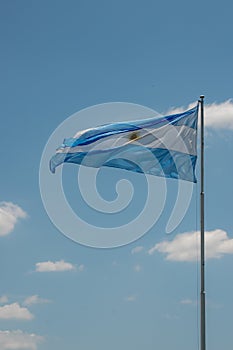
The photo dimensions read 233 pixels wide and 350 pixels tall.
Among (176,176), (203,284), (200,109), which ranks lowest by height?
(203,284)

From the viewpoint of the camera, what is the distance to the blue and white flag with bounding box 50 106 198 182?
43.4 meters

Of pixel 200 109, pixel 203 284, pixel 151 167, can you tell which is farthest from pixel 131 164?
pixel 203 284

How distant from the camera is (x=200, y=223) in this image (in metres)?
39.8

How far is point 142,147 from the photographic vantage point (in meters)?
44.1

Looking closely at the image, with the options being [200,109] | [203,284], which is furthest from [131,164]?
[203,284]

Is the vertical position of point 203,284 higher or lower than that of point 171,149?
lower

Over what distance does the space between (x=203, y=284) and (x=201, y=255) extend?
141 centimetres

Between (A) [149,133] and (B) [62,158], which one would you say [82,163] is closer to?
(B) [62,158]

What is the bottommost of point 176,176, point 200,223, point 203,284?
point 203,284

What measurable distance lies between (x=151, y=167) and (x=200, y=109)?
406 centimetres

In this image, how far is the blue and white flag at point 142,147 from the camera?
142ft

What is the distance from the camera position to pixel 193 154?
43.4 m

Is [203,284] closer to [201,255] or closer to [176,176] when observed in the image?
[201,255]

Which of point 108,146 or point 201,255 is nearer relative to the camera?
point 201,255
